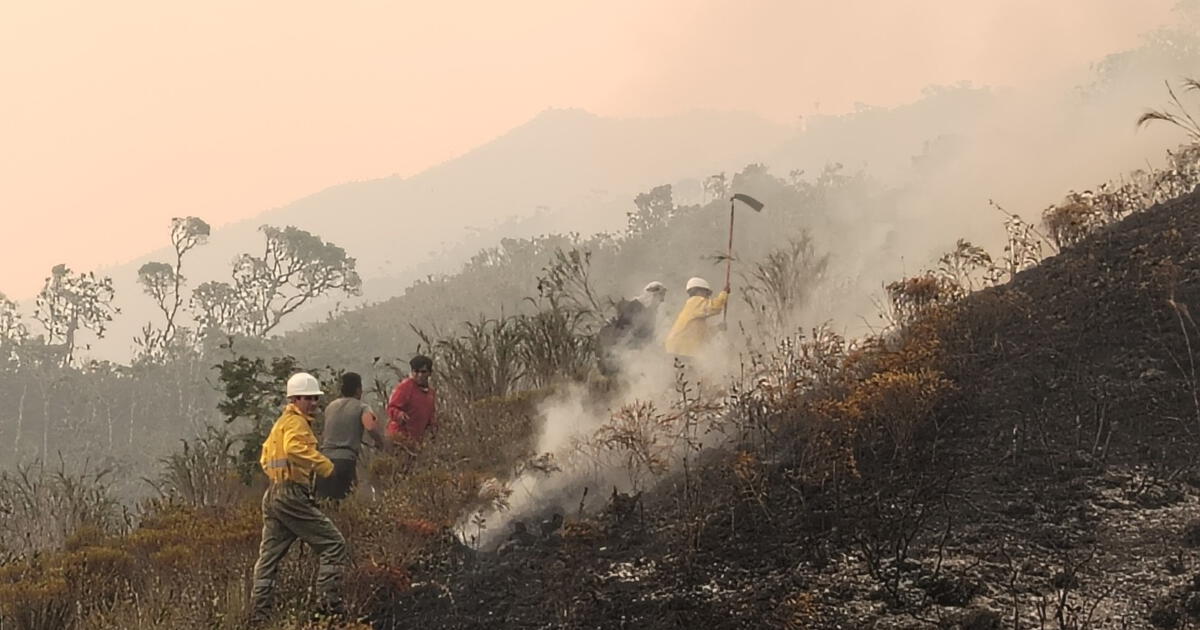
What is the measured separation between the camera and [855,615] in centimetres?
384

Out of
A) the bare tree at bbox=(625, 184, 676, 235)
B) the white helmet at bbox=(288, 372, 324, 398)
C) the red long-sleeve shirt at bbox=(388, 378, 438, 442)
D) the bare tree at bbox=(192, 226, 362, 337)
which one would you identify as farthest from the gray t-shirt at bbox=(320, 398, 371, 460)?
the bare tree at bbox=(625, 184, 676, 235)

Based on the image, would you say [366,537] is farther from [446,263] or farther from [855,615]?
[446,263]

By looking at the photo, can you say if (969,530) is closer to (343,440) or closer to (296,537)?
(296,537)

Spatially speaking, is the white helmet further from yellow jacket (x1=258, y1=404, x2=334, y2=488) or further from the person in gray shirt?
the person in gray shirt

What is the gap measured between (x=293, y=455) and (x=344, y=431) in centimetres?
156

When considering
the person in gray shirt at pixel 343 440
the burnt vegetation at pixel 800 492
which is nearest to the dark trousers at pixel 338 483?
the person in gray shirt at pixel 343 440

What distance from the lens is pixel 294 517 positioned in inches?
182

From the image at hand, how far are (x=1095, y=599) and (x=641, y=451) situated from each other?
284 cm

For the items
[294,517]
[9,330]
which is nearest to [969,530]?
[294,517]

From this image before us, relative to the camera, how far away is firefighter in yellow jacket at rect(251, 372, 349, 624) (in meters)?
4.57

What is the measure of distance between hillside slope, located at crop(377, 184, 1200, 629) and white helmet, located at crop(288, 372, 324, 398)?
122 cm

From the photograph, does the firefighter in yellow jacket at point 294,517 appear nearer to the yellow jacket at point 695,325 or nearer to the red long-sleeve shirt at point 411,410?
the red long-sleeve shirt at point 411,410

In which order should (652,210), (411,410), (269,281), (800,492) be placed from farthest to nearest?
(652,210)
(269,281)
(411,410)
(800,492)

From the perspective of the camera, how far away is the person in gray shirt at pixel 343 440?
6.12 metres
